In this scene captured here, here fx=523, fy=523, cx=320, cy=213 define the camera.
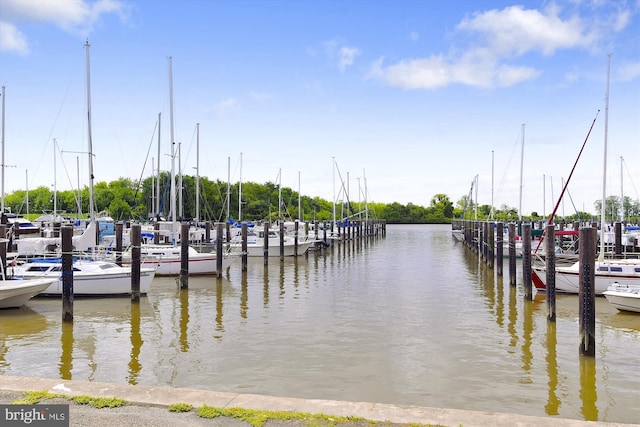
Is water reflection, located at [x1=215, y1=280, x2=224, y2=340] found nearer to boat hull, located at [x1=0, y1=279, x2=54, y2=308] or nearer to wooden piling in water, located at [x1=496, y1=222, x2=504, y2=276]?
boat hull, located at [x1=0, y1=279, x2=54, y2=308]

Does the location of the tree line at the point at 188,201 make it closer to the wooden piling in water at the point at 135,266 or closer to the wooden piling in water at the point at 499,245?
the wooden piling in water at the point at 499,245

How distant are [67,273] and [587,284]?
17.8m

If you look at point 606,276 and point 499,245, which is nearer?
point 606,276

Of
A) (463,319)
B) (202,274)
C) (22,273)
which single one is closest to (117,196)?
(202,274)

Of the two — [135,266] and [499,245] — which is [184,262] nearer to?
[135,266]

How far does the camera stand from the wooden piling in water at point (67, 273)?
64.6 feet

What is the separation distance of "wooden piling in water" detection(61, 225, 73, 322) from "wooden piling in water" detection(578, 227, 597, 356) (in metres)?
17.5

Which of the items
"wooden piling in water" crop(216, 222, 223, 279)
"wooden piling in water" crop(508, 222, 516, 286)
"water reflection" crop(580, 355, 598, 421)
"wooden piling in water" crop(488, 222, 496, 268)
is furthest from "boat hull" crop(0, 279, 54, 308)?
"wooden piling in water" crop(488, 222, 496, 268)

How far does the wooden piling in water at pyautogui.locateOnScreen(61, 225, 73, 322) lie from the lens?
19.7m

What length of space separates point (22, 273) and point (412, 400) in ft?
67.4

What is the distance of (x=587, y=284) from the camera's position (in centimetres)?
1477

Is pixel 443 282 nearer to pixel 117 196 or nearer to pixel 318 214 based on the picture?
pixel 117 196

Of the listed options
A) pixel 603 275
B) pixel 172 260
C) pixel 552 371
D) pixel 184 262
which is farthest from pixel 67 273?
pixel 603 275

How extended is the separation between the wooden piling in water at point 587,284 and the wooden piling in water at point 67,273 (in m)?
17.5
